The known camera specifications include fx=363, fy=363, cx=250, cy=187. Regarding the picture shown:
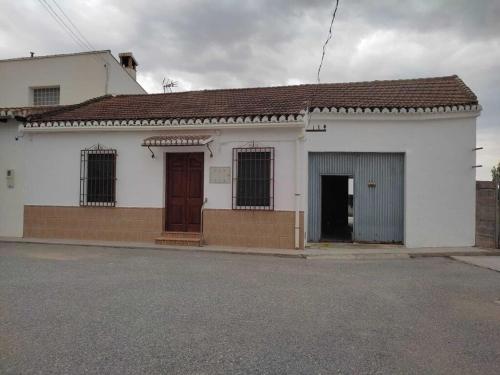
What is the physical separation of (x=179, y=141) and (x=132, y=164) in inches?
66.8

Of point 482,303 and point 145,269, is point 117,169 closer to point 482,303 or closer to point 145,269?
point 145,269

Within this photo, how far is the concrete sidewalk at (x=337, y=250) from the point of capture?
8.38 meters

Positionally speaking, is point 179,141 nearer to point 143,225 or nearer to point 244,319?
point 143,225

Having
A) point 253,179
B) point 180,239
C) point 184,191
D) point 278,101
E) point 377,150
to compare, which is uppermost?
point 278,101

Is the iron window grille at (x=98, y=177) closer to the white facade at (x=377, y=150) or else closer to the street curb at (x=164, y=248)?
the white facade at (x=377, y=150)

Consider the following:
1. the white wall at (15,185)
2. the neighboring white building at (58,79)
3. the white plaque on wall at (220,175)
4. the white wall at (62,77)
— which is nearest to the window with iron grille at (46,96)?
the neighboring white building at (58,79)

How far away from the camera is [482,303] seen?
4969mm

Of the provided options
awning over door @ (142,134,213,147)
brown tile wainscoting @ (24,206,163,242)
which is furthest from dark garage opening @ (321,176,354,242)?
brown tile wainscoting @ (24,206,163,242)

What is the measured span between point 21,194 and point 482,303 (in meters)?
11.3

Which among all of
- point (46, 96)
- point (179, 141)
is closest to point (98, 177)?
point (179, 141)

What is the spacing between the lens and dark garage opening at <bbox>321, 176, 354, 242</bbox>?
1136cm

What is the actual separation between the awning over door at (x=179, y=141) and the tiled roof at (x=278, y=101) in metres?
0.58

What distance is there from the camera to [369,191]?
32.3 ft

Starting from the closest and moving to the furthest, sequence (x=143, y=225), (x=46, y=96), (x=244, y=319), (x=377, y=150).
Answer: (x=244, y=319)
(x=377, y=150)
(x=143, y=225)
(x=46, y=96)
